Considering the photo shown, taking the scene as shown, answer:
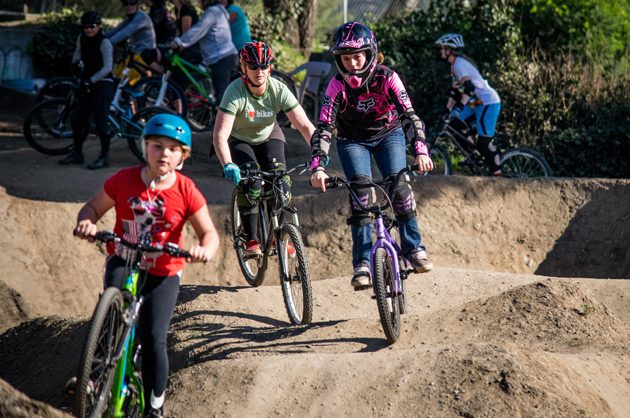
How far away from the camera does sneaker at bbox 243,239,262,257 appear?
7.88 meters

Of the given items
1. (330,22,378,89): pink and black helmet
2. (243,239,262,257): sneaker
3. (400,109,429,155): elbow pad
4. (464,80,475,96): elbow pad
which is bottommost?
(243,239,262,257): sneaker

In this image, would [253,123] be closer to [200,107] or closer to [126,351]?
[126,351]

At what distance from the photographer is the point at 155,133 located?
4.92 metres

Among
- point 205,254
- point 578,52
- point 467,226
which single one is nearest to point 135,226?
point 205,254

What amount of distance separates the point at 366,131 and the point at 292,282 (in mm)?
1336

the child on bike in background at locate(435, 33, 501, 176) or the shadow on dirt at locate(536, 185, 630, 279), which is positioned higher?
the child on bike in background at locate(435, 33, 501, 176)

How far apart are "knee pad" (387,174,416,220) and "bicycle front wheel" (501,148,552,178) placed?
18.4 ft

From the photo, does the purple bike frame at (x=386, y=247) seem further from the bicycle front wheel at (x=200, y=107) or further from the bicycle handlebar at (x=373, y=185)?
the bicycle front wheel at (x=200, y=107)

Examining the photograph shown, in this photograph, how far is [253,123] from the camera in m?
7.54

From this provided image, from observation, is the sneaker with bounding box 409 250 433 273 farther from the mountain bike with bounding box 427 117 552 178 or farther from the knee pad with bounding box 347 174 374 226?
the mountain bike with bounding box 427 117 552 178

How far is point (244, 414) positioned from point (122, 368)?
104cm

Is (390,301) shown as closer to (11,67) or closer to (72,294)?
(72,294)

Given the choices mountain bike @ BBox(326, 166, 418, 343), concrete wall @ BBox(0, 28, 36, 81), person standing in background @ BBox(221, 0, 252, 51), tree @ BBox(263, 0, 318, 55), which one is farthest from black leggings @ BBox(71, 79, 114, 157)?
tree @ BBox(263, 0, 318, 55)

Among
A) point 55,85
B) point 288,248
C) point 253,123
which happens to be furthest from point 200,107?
point 288,248
